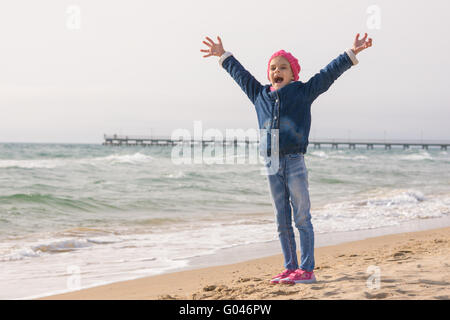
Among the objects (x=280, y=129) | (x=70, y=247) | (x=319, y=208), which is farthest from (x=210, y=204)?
(x=280, y=129)

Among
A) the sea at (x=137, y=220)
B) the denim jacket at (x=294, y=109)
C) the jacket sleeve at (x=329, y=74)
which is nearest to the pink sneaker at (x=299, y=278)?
the denim jacket at (x=294, y=109)

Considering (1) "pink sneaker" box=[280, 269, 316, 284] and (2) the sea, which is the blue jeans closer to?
(1) "pink sneaker" box=[280, 269, 316, 284]

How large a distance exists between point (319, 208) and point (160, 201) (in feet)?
13.0

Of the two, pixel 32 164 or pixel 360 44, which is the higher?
pixel 360 44

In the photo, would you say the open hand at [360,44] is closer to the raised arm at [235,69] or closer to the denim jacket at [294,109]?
the denim jacket at [294,109]

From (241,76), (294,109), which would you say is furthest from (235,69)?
(294,109)

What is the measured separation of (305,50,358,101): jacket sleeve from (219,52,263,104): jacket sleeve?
44cm

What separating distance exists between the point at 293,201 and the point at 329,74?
97cm

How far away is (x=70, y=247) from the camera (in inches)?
245

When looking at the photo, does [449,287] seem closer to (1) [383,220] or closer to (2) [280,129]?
(2) [280,129]

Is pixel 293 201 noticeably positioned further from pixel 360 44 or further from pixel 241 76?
pixel 360 44

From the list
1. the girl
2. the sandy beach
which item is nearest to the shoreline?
the sandy beach

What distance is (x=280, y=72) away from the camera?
344 centimetres

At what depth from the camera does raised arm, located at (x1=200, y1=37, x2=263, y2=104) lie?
364cm
